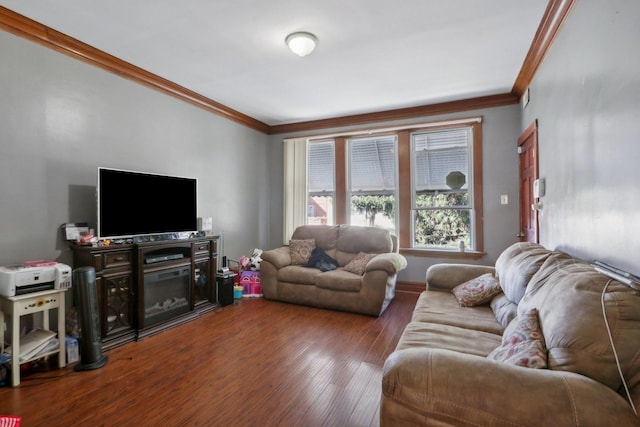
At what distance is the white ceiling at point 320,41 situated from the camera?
227 centimetres

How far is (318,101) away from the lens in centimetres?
420

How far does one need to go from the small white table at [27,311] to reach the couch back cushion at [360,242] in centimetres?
296

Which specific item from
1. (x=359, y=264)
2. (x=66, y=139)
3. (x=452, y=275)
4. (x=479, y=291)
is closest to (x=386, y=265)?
(x=359, y=264)

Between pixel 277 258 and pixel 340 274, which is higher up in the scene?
pixel 277 258

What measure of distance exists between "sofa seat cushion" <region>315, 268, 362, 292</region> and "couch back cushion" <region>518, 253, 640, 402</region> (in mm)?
2273

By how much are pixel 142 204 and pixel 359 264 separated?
8.28ft

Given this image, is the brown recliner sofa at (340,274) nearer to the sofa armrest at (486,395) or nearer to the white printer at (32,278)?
the white printer at (32,278)

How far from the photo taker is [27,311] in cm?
218

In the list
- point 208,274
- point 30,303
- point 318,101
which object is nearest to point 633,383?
point 30,303

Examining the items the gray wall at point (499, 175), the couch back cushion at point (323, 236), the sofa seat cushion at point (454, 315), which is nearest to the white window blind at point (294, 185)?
the couch back cushion at point (323, 236)

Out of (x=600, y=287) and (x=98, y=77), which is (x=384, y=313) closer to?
(x=600, y=287)

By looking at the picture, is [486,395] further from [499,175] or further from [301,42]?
[499,175]

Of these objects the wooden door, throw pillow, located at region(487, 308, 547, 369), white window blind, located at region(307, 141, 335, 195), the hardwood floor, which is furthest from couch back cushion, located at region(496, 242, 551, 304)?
white window blind, located at region(307, 141, 335, 195)

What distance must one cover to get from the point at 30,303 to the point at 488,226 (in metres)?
4.75
